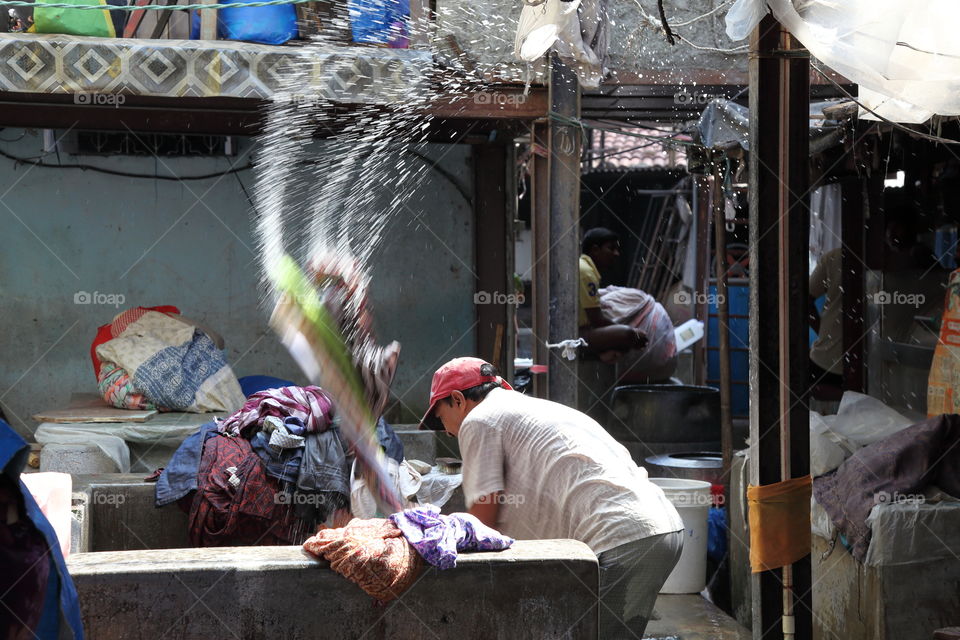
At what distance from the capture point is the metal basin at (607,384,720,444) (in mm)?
8539

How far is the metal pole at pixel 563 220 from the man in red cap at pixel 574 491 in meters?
2.31

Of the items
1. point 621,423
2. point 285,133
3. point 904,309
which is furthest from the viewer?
point 621,423

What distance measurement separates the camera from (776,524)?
142 inches

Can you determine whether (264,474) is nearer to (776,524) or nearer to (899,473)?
(776,524)

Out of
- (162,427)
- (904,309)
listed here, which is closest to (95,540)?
(162,427)

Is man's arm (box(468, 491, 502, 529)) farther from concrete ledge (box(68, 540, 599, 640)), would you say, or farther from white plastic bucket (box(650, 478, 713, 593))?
white plastic bucket (box(650, 478, 713, 593))

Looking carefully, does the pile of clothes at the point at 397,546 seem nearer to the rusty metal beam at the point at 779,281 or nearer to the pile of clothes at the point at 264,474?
the rusty metal beam at the point at 779,281

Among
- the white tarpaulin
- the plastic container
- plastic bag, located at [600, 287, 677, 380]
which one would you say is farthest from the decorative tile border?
the plastic container

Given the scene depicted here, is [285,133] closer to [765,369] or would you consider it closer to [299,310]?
[299,310]

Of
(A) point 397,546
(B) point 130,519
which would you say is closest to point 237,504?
(B) point 130,519

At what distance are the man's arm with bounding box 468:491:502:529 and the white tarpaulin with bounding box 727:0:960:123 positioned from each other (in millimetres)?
1930

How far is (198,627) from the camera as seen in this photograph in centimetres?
365

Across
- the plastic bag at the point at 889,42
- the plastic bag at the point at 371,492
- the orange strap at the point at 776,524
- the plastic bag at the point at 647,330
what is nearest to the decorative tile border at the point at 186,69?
the plastic bag at the point at 371,492

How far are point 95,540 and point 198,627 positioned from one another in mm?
1792
